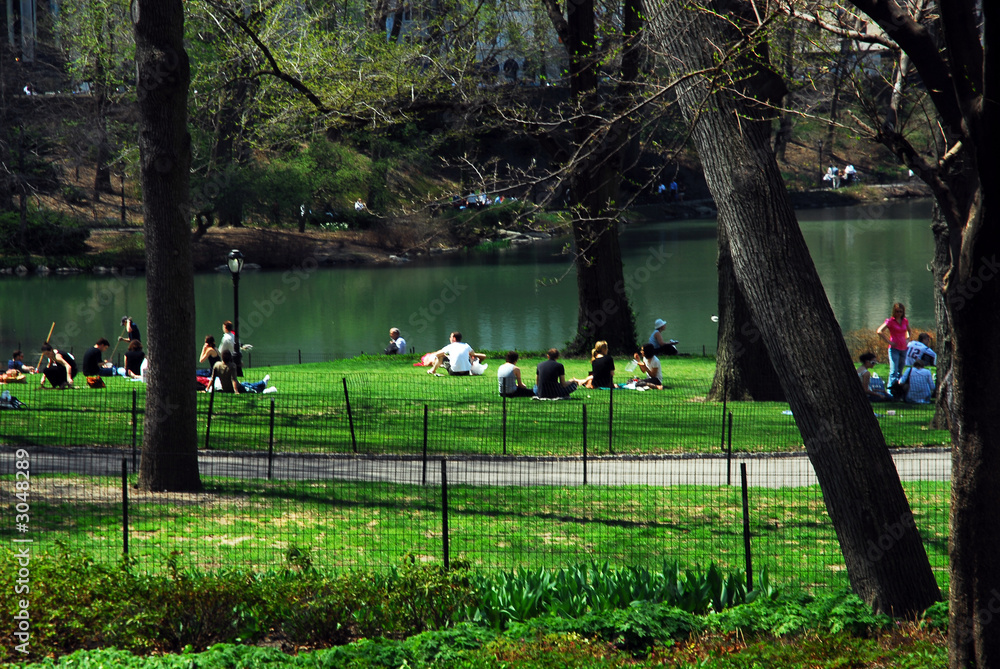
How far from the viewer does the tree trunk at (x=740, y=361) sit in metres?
17.8

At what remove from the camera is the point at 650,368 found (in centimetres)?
1912

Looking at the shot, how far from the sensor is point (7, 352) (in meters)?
29.9

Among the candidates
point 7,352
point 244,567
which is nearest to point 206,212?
point 7,352

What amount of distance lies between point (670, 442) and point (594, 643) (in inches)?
331

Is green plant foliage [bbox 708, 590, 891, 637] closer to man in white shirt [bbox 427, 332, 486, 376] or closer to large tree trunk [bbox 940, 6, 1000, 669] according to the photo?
large tree trunk [bbox 940, 6, 1000, 669]

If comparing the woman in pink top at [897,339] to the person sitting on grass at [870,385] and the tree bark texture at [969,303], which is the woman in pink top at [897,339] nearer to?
the person sitting on grass at [870,385]

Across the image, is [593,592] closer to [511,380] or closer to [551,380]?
[551,380]

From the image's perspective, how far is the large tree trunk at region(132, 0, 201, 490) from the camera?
10859 millimetres

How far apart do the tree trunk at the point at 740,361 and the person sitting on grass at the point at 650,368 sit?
1306 millimetres

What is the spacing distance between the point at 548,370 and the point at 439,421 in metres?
2.77

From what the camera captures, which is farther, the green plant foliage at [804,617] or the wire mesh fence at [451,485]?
the wire mesh fence at [451,485]

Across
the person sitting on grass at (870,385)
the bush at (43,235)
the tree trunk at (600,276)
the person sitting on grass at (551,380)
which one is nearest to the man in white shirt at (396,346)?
the tree trunk at (600,276)

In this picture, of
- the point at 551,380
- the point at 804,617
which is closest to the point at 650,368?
the point at 551,380

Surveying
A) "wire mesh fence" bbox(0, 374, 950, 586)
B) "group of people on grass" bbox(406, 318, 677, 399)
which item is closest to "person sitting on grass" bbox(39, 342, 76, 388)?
"wire mesh fence" bbox(0, 374, 950, 586)
